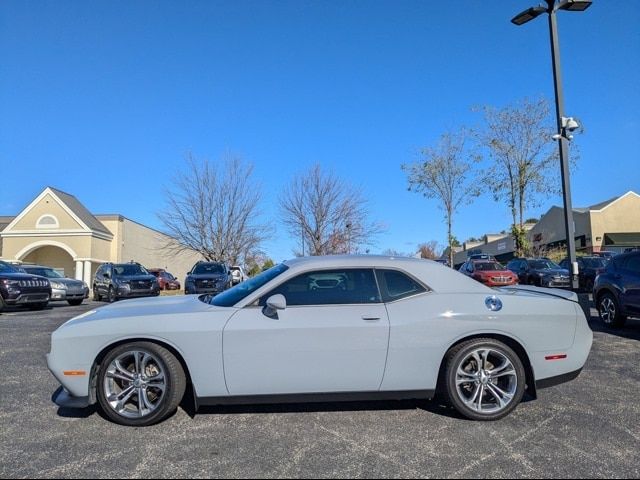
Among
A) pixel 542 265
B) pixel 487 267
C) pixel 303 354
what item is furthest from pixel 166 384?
pixel 542 265

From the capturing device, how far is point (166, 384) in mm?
4074

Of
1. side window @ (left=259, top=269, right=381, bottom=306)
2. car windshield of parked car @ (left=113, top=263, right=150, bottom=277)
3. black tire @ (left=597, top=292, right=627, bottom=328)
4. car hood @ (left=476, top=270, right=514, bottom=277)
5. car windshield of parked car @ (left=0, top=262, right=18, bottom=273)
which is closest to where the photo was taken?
side window @ (left=259, top=269, right=381, bottom=306)

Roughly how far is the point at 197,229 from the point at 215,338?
99.6 ft

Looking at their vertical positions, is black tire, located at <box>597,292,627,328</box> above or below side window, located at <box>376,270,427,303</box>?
below

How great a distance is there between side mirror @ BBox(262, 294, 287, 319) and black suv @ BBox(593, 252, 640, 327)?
7630 millimetres

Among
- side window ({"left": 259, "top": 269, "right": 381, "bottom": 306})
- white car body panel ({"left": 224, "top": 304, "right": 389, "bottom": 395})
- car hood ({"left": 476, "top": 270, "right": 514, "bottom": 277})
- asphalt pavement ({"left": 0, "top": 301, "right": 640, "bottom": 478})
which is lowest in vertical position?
asphalt pavement ({"left": 0, "top": 301, "right": 640, "bottom": 478})

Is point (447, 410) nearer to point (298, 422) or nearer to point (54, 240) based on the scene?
point (298, 422)

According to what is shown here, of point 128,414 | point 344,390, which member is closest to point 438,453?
point 344,390

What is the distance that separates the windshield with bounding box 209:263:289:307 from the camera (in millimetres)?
4383

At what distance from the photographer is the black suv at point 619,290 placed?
893 cm

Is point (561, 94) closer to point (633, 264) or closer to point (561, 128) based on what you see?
point (561, 128)

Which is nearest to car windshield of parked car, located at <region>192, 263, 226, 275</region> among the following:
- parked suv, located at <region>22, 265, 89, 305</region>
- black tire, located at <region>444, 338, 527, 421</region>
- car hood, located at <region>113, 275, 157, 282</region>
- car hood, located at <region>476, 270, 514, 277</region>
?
car hood, located at <region>113, 275, 157, 282</region>

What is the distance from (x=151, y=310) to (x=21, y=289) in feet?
40.0

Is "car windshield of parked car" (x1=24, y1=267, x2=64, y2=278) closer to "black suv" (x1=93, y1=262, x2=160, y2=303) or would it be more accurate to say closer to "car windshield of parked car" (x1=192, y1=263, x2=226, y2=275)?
"black suv" (x1=93, y1=262, x2=160, y2=303)
